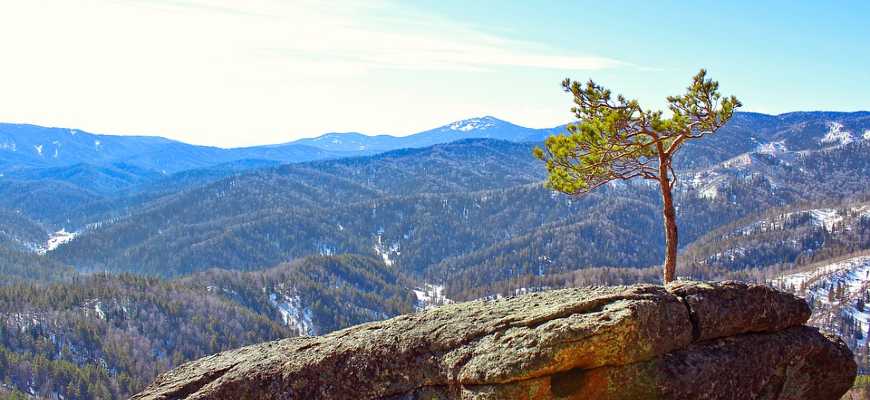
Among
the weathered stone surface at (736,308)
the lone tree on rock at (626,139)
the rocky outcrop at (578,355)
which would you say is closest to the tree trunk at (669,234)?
the lone tree on rock at (626,139)

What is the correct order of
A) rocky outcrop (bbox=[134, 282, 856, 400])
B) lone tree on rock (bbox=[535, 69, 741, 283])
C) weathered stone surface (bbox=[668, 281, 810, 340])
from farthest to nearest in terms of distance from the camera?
1. lone tree on rock (bbox=[535, 69, 741, 283])
2. weathered stone surface (bbox=[668, 281, 810, 340])
3. rocky outcrop (bbox=[134, 282, 856, 400])

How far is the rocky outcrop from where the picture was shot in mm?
17297

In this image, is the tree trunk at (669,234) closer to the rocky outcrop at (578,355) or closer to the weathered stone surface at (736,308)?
the weathered stone surface at (736,308)

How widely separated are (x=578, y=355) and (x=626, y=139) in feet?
40.1

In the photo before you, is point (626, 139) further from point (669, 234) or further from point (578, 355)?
point (578, 355)

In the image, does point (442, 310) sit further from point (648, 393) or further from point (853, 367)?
point (853, 367)

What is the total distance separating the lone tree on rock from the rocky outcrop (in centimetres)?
567

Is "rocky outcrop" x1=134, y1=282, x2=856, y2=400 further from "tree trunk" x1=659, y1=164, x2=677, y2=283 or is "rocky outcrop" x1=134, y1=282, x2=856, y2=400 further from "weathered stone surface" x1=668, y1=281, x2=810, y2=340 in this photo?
"tree trunk" x1=659, y1=164, x2=677, y2=283

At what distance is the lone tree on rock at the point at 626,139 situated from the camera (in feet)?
79.9

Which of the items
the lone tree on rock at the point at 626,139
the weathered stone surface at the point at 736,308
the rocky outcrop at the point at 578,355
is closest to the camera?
the rocky outcrop at the point at 578,355

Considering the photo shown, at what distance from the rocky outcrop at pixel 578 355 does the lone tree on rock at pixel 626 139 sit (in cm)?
567

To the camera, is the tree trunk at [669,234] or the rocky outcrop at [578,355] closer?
A: the rocky outcrop at [578,355]

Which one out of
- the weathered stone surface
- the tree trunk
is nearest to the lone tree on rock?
the tree trunk

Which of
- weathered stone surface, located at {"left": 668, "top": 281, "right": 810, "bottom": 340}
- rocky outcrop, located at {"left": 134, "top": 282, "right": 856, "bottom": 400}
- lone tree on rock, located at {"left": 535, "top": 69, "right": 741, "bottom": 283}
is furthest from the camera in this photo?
lone tree on rock, located at {"left": 535, "top": 69, "right": 741, "bottom": 283}
